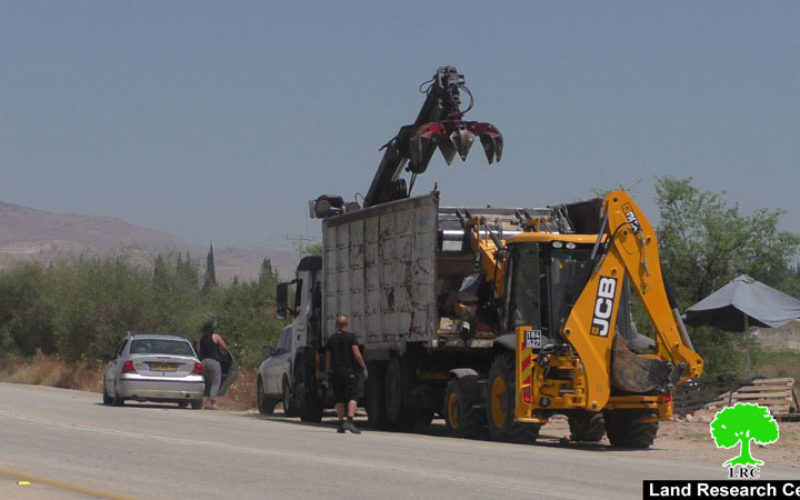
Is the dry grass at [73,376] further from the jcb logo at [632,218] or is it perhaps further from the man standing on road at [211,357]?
the jcb logo at [632,218]

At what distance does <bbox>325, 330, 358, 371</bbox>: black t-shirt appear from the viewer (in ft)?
71.3

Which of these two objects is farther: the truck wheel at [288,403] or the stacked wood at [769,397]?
the truck wheel at [288,403]

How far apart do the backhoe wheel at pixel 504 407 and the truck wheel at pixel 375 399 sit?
374 centimetres

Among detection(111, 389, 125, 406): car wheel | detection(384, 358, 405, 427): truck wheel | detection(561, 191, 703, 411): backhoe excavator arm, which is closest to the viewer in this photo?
detection(561, 191, 703, 411): backhoe excavator arm

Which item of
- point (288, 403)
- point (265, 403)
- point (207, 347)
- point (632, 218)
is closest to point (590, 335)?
point (632, 218)

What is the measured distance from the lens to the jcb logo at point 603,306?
18.9 meters

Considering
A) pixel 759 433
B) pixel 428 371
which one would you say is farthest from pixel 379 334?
pixel 759 433

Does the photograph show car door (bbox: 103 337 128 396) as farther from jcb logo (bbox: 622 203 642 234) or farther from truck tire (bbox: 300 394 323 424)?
jcb logo (bbox: 622 203 642 234)

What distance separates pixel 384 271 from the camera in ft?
75.4

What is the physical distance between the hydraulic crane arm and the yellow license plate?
5.81m

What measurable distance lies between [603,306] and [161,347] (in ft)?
45.3

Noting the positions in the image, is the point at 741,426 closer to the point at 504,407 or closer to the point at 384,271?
the point at 504,407

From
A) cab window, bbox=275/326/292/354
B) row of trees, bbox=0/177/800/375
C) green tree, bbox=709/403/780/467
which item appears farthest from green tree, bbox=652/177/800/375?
green tree, bbox=709/403/780/467

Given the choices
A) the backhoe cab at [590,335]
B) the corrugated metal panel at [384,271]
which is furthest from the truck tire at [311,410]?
the backhoe cab at [590,335]
